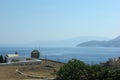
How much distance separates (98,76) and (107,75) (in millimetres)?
509

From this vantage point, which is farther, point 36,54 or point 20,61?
point 36,54

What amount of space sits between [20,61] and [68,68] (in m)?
18.2

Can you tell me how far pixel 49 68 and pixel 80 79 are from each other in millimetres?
12993

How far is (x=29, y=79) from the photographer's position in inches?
973

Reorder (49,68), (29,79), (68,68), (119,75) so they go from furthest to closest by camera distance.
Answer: (49,68) → (29,79) → (68,68) → (119,75)

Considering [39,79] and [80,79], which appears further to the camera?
[39,79]

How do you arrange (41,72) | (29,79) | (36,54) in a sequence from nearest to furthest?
(29,79) → (41,72) → (36,54)

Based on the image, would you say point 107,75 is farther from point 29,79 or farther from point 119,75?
point 29,79

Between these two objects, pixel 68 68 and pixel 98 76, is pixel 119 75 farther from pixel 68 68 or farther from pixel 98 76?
pixel 68 68

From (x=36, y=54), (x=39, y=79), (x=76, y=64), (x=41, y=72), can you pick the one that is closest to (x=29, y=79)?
(x=39, y=79)

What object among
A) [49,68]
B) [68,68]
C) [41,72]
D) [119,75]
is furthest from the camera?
[49,68]

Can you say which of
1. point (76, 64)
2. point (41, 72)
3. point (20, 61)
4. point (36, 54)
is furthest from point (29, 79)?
point (36, 54)

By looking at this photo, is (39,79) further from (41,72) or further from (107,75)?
(107,75)

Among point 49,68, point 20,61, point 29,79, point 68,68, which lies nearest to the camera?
point 68,68
